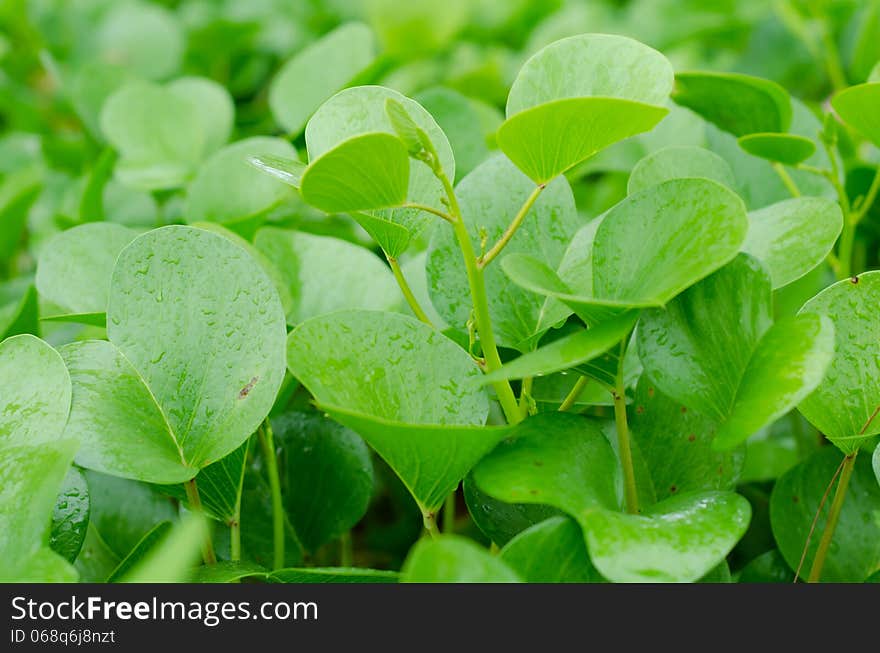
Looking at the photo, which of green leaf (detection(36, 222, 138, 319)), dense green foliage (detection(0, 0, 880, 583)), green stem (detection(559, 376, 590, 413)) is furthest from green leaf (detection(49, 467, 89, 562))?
green stem (detection(559, 376, 590, 413))

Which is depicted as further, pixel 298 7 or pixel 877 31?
pixel 298 7

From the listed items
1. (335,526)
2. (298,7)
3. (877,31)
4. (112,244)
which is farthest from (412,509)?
(298,7)

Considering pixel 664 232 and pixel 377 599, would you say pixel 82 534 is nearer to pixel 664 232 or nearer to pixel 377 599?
pixel 377 599

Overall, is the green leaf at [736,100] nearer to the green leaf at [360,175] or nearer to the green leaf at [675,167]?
the green leaf at [675,167]

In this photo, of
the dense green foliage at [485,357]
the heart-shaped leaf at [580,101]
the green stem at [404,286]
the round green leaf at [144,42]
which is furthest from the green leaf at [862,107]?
the round green leaf at [144,42]

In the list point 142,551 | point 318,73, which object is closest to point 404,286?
point 142,551

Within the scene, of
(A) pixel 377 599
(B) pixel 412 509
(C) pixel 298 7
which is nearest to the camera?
(A) pixel 377 599

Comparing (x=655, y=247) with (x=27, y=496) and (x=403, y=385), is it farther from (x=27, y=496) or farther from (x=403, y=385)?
(x=27, y=496)

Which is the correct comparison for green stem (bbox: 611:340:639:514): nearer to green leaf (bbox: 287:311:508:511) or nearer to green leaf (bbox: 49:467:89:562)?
green leaf (bbox: 287:311:508:511)
